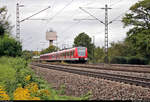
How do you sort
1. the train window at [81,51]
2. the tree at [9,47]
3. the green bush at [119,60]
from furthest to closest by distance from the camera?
the green bush at [119,60] < the train window at [81,51] < the tree at [9,47]

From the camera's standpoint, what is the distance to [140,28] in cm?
4844

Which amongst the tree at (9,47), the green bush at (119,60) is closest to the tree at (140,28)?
the green bush at (119,60)

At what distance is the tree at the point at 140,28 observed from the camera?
45.6 m

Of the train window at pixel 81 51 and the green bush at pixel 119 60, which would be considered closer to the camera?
the train window at pixel 81 51

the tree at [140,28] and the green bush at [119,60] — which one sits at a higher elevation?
the tree at [140,28]

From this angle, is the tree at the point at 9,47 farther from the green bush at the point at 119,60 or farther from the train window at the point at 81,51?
the green bush at the point at 119,60

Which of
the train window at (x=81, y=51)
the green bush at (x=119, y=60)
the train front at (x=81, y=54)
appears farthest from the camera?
the green bush at (x=119, y=60)

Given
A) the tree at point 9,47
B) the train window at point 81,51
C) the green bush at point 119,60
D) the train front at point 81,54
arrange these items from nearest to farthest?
1. the tree at point 9,47
2. the train front at point 81,54
3. the train window at point 81,51
4. the green bush at point 119,60

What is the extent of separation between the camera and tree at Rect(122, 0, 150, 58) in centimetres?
4562

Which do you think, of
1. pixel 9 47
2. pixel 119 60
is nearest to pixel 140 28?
pixel 119 60

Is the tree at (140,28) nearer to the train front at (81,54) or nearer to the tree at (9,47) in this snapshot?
the train front at (81,54)

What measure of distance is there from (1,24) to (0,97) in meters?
18.3

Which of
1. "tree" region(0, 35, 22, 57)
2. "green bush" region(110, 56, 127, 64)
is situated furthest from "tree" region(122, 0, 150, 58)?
"tree" region(0, 35, 22, 57)

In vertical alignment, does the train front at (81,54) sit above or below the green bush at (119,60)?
above
